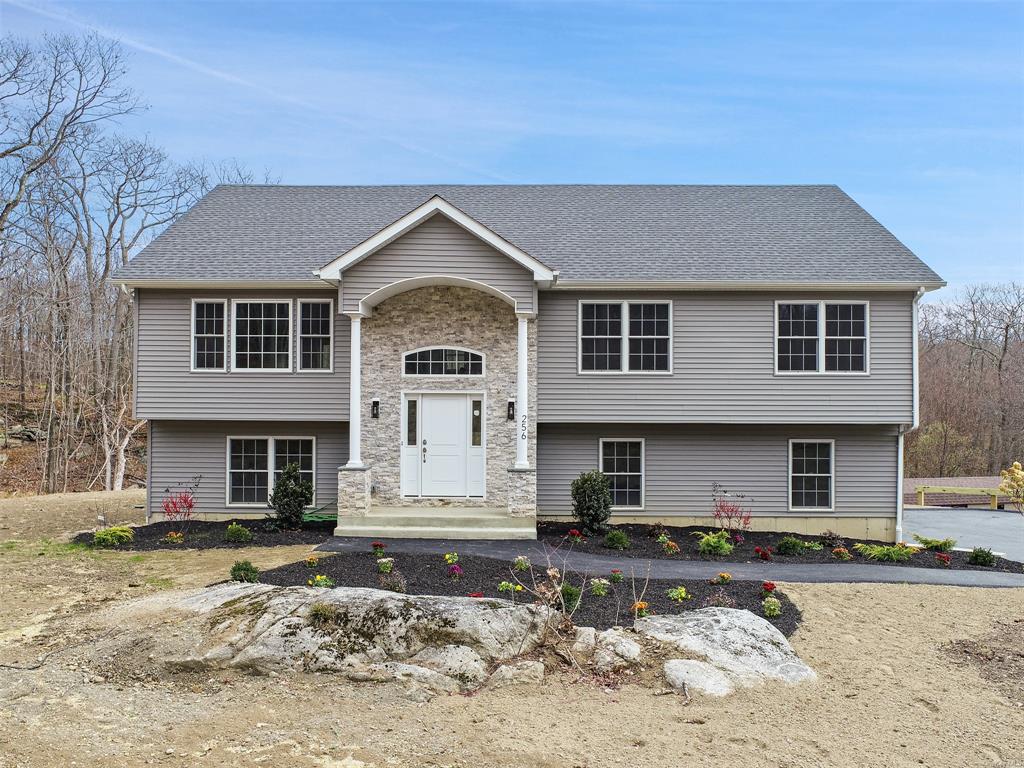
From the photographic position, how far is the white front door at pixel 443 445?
1519 centimetres

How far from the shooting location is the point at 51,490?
26141mm

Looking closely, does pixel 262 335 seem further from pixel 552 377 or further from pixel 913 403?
pixel 913 403

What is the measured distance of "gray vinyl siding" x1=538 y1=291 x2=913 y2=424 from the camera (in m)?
15.4

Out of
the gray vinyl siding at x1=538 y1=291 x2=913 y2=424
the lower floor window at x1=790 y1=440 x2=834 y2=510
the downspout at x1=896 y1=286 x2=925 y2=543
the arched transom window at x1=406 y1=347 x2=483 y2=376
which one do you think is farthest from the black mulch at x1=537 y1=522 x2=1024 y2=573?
the arched transom window at x1=406 y1=347 x2=483 y2=376

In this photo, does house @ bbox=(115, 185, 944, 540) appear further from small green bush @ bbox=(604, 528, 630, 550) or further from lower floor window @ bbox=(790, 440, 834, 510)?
small green bush @ bbox=(604, 528, 630, 550)

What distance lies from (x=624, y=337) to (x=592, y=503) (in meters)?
3.53

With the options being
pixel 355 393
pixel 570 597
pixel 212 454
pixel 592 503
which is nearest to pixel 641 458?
pixel 592 503

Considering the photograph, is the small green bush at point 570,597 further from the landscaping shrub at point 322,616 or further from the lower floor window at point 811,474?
the lower floor window at point 811,474

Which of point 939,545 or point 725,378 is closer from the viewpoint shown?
point 939,545

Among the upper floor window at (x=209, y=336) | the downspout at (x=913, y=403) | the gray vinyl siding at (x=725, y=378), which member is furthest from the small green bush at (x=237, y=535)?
the downspout at (x=913, y=403)

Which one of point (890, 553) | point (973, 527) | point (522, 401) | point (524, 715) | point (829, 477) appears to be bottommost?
point (973, 527)

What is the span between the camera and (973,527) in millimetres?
19828

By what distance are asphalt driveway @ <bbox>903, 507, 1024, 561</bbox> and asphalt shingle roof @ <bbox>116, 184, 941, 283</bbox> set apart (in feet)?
19.7

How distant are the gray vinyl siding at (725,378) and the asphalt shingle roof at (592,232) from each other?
2.00 feet
